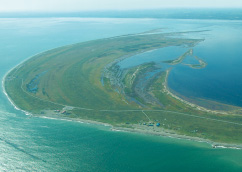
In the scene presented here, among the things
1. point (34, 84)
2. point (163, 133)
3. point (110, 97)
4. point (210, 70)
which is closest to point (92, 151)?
point (163, 133)

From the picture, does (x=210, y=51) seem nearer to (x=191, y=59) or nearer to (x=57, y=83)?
(x=191, y=59)

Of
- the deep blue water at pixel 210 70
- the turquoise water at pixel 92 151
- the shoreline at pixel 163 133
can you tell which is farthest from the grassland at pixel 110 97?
the deep blue water at pixel 210 70

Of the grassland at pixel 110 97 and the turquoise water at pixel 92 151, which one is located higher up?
the grassland at pixel 110 97

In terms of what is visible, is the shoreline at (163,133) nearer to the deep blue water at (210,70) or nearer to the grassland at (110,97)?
the grassland at (110,97)

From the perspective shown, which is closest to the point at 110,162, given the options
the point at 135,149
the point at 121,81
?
the point at 135,149

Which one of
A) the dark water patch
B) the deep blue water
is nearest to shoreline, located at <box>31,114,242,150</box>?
the deep blue water

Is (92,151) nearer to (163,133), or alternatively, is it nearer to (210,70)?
(163,133)

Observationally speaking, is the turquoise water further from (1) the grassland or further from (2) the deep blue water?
(2) the deep blue water

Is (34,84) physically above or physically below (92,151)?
above
